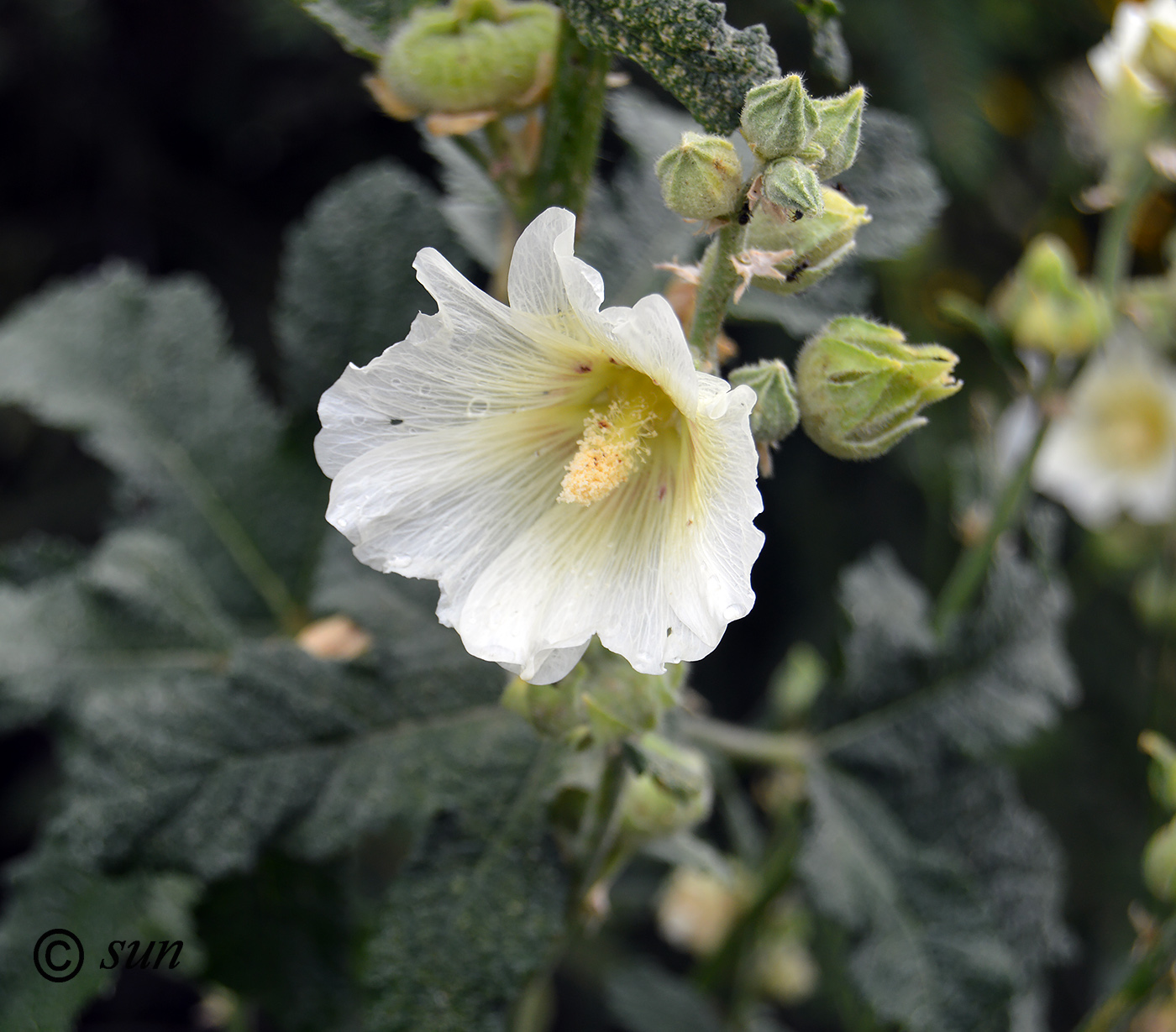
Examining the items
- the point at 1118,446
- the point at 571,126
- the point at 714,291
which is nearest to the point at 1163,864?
the point at 714,291

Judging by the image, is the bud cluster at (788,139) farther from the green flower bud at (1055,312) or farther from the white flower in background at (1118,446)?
the white flower in background at (1118,446)

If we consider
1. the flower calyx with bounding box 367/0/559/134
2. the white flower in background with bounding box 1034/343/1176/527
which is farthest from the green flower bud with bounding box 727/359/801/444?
the white flower in background with bounding box 1034/343/1176/527

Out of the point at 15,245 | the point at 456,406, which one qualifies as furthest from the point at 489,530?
the point at 15,245

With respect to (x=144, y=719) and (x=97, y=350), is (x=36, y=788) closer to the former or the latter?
(x=97, y=350)

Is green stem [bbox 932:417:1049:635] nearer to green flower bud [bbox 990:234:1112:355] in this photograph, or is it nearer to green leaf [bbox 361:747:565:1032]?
green flower bud [bbox 990:234:1112:355]

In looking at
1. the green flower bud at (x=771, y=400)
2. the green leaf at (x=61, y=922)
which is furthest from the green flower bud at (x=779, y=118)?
the green leaf at (x=61, y=922)

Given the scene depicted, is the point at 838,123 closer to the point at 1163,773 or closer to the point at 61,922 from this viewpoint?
the point at 1163,773
